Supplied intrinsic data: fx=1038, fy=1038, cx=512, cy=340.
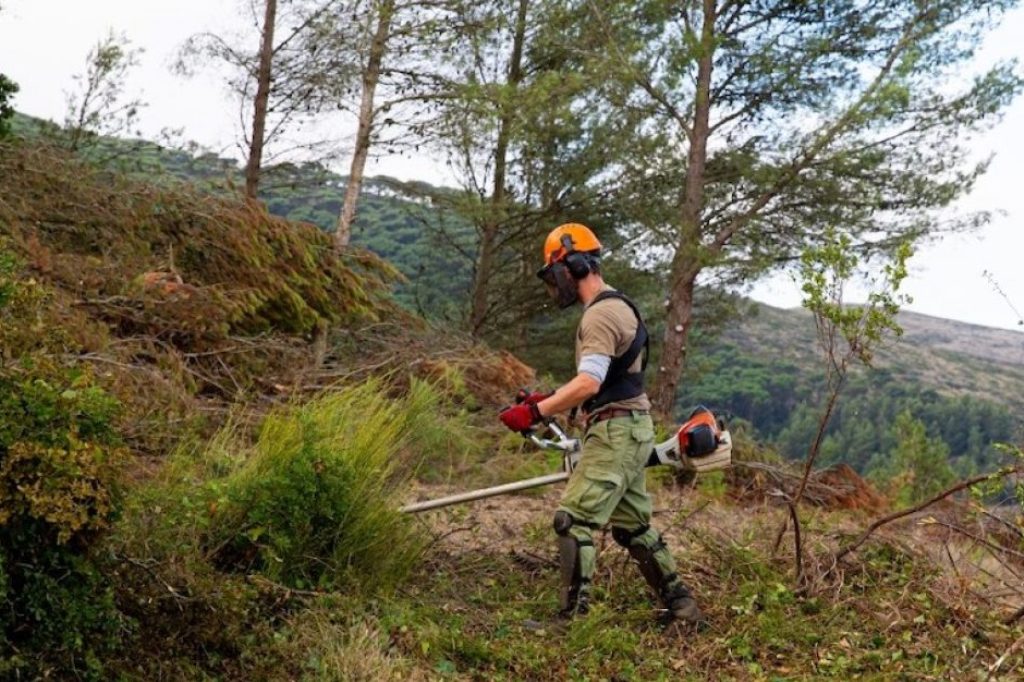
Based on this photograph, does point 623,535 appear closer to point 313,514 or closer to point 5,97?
point 313,514

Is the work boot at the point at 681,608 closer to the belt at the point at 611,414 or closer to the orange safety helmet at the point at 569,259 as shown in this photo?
the belt at the point at 611,414

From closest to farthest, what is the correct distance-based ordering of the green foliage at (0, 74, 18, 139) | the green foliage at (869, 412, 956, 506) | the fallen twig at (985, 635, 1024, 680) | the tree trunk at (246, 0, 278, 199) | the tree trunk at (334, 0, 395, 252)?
the fallen twig at (985, 635, 1024, 680)
the green foliage at (0, 74, 18, 139)
the tree trunk at (246, 0, 278, 199)
the tree trunk at (334, 0, 395, 252)
the green foliage at (869, 412, 956, 506)

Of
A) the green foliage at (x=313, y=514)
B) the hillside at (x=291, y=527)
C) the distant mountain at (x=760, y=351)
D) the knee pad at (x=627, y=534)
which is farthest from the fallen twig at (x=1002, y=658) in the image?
the green foliage at (x=313, y=514)

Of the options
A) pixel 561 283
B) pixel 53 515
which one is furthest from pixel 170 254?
pixel 53 515

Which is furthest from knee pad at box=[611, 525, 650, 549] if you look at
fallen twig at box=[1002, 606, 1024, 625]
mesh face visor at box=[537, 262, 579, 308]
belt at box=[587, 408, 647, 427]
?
fallen twig at box=[1002, 606, 1024, 625]

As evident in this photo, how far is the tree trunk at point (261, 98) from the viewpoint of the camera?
1442 centimetres

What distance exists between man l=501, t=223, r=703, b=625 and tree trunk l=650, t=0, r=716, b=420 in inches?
373

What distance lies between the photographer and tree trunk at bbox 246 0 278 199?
14422 mm

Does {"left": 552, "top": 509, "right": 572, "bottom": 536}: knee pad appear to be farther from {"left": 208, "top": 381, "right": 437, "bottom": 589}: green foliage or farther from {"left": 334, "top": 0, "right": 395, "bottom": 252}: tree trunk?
{"left": 334, "top": 0, "right": 395, "bottom": 252}: tree trunk

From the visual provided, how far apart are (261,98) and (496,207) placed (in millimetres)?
4371

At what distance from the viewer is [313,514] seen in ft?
14.7

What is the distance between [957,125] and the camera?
13938 mm

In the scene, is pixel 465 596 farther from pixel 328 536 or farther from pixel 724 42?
pixel 724 42

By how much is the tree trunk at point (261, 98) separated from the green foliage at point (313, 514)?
10.3 m
